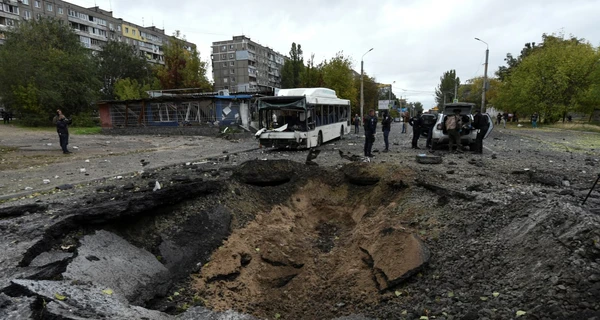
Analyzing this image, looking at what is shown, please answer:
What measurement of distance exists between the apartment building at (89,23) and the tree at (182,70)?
12841 millimetres

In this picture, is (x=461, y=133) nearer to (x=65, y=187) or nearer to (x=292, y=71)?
(x=65, y=187)

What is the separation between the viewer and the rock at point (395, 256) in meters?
4.15

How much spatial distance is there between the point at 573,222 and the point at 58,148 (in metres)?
18.9

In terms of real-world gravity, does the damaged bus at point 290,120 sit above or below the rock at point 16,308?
above

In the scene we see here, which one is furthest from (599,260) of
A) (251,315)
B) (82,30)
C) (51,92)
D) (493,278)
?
(82,30)

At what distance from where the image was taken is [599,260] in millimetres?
2971

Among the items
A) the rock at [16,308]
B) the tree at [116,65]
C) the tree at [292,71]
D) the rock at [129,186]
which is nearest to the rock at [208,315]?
the rock at [16,308]

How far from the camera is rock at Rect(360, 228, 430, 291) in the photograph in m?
4.15

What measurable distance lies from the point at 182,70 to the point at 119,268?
39.7m

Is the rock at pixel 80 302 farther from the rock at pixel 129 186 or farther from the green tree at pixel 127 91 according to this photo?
the green tree at pixel 127 91

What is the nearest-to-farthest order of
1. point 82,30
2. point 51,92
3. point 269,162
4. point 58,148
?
point 269,162 → point 58,148 → point 51,92 → point 82,30

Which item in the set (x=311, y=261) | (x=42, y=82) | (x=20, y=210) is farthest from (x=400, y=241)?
(x=42, y=82)

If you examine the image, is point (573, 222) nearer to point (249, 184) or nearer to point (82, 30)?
point (249, 184)

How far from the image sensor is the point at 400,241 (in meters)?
4.81
